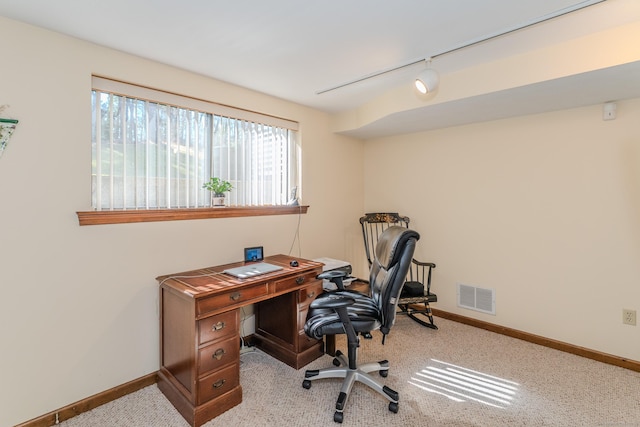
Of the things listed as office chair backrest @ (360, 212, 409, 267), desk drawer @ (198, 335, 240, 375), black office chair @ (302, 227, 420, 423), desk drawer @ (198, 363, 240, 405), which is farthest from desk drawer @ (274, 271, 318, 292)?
office chair backrest @ (360, 212, 409, 267)

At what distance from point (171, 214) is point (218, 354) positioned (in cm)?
105

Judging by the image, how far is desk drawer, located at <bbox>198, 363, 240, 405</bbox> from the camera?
1.75 m

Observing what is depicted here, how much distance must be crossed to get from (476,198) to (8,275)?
11.8ft

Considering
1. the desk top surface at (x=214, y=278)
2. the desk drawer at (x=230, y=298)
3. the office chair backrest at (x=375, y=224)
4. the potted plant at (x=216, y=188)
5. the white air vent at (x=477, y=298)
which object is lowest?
the white air vent at (x=477, y=298)

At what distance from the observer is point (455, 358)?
2.44 metres

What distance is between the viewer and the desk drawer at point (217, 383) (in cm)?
175

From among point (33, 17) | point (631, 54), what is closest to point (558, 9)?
point (631, 54)

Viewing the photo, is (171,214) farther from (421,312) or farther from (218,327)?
(421,312)

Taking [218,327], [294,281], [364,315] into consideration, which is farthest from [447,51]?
[218,327]

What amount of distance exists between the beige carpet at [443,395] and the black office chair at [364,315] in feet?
0.35

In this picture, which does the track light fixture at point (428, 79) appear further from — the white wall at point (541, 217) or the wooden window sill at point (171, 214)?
the wooden window sill at point (171, 214)

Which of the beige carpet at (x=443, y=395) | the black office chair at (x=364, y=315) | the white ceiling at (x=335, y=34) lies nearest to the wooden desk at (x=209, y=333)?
the beige carpet at (x=443, y=395)

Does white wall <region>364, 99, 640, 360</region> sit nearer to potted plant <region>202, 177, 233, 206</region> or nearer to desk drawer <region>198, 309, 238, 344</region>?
potted plant <region>202, 177, 233, 206</region>

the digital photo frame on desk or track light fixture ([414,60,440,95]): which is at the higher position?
track light fixture ([414,60,440,95])
